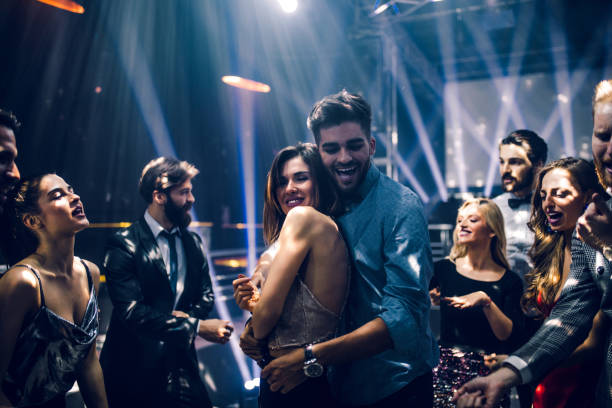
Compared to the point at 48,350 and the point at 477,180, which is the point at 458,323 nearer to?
the point at 48,350

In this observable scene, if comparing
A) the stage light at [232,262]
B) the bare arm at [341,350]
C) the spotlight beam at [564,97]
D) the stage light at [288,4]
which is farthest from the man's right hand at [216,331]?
the spotlight beam at [564,97]

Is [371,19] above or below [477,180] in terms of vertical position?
above

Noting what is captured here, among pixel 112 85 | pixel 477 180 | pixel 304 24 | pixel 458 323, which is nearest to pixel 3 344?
pixel 458 323

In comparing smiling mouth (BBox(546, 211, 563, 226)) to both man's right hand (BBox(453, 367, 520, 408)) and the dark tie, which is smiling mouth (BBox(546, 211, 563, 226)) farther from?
the dark tie

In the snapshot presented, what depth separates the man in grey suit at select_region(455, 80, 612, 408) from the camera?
1.14m

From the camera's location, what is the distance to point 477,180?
9875 millimetres

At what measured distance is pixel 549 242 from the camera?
82.4 inches

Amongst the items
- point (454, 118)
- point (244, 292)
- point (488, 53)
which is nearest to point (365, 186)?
point (244, 292)

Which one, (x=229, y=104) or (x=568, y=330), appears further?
(x=229, y=104)

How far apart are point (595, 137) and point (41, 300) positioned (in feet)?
6.44

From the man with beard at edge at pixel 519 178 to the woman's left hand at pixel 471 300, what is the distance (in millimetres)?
913

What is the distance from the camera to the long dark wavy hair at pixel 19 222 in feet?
5.94

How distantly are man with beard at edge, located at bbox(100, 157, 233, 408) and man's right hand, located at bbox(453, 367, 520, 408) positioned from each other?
144 centimetres

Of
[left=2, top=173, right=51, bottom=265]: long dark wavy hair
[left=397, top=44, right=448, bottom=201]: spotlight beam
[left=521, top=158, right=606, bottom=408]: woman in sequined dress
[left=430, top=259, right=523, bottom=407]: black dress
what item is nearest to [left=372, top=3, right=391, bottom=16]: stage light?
[left=397, top=44, right=448, bottom=201]: spotlight beam
